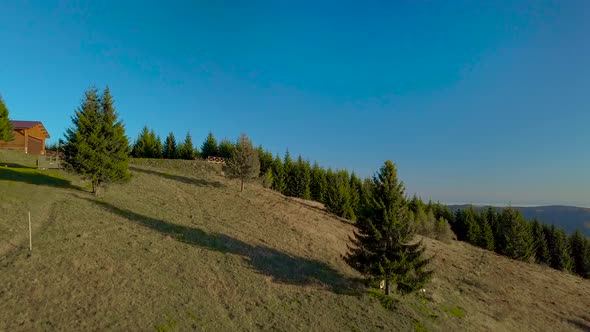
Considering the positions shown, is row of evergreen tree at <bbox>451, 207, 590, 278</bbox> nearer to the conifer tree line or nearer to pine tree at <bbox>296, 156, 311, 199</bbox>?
the conifer tree line

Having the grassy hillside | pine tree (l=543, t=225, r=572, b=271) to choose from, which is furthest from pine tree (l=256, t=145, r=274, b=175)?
pine tree (l=543, t=225, r=572, b=271)

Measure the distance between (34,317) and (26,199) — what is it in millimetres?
21046

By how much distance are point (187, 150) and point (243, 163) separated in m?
43.2

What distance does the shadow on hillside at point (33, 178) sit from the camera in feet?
117

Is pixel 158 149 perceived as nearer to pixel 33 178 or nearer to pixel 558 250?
pixel 33 178

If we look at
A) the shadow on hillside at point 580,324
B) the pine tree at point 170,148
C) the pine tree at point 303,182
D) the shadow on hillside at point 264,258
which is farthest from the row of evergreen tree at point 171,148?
the shadow on hillside at point 580,324

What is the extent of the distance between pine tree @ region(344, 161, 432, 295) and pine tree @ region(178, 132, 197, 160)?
243ft

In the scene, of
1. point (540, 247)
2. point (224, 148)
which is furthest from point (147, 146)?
point (540, 247)

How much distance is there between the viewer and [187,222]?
1320 inches

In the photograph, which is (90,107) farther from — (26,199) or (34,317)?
(34,317)

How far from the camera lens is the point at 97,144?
3528 centimetres

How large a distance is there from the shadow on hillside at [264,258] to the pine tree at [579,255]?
264ft

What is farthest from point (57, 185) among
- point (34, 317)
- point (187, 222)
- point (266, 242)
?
point (34, 317)

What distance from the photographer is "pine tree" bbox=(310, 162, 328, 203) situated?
261 ft
